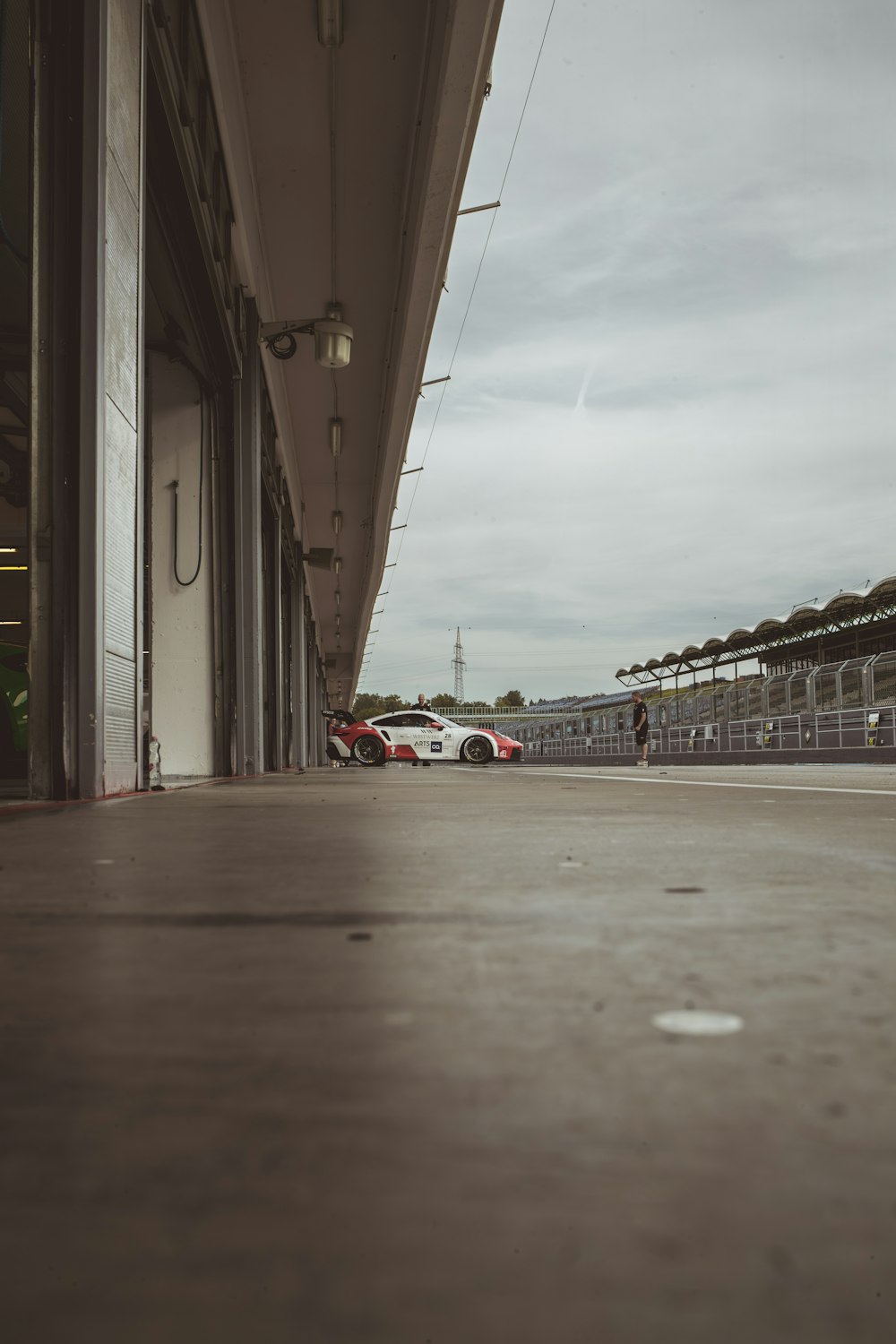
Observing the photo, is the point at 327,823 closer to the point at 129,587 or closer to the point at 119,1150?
the point at 119,1150

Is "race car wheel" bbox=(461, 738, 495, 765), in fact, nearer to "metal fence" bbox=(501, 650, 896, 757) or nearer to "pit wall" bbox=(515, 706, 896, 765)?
"pit wall" bbox=(515, 706, 896, 765)

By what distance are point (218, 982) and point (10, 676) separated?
19.3ft

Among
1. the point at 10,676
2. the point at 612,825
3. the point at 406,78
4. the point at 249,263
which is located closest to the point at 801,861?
the point at 612,825

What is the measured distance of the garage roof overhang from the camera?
5.89 meters

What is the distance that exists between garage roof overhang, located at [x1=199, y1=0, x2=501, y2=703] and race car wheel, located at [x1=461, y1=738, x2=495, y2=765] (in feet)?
22.8

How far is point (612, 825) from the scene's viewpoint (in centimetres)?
181

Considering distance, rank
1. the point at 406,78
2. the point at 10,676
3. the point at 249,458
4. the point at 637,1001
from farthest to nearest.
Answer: the point at 249,458
the point at 406,78
the point at 10,676
the point at 637,1001

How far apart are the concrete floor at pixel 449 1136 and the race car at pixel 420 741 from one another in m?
17.3

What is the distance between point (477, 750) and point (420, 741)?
112cm

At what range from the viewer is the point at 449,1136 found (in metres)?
0.33

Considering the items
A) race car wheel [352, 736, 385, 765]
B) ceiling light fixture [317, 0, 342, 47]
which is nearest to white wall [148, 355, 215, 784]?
ceiling light fixture [317, 0, 342, 47]

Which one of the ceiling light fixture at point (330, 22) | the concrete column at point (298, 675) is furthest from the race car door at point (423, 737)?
the ceiling light fixture at point (330, 22)

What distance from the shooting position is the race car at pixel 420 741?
18.1 metres

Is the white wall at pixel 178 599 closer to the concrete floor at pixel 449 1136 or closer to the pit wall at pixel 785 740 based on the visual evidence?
the concrete floor at pixel 449 1136
